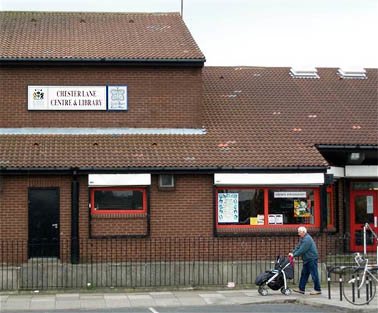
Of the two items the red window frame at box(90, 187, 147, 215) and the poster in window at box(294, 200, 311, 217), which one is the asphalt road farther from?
the poster in window at box(294, 200, 311, 217)

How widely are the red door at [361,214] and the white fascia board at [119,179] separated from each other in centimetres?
704

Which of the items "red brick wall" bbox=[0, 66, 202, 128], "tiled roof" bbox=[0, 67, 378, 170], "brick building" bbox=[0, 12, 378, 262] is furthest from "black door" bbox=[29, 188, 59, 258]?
"red brick wall" bbox=[0, 66, 202, 128]

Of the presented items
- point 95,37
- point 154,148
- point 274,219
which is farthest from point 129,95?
point 274,219

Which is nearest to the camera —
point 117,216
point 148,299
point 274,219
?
point 148,299

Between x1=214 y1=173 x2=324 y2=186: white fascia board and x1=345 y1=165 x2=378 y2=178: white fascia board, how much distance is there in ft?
6.88

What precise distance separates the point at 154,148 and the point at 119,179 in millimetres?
1500

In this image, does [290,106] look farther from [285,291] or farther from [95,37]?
[285,291]

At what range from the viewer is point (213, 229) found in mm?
17625

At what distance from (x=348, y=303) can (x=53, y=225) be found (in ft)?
26.0

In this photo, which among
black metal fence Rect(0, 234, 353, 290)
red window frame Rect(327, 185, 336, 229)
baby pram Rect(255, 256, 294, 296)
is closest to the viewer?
baby pram Rect(255, 256, 294, 296)

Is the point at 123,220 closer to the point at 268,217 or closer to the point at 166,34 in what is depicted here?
the point at 268,217

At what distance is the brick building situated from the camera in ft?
56.6

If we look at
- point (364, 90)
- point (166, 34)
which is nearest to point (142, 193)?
point (166, 34)

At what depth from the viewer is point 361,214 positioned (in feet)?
67.8
